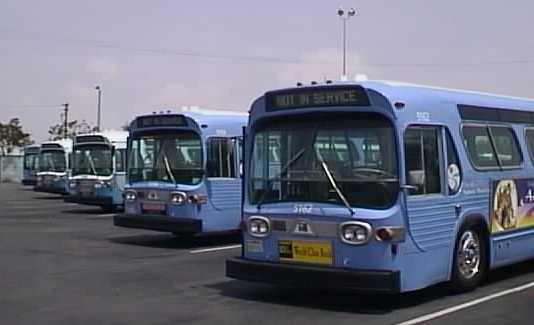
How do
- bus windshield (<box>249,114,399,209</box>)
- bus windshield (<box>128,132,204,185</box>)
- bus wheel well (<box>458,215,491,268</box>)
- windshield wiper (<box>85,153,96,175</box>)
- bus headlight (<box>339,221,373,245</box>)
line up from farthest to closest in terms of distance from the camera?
1. windshield wiper (<box>85,153,96,175</box>)
2. bus windshield (<box>128,132,204,185</box>)
3. bus wheel well (<box>458,215,491,268</box>)
4. bus windshield (<box>249,114,399,209</box>)
5. bus headlight (<box>339,221,373,245</box>)

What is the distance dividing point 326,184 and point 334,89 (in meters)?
1.09

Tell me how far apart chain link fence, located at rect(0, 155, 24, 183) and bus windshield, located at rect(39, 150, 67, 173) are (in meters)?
32.6

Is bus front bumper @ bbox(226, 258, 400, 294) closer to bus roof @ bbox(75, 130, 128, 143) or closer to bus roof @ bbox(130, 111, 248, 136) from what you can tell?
bus roof @ bbox(130, 111, 248, 136)

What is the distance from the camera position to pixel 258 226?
10.2 metres

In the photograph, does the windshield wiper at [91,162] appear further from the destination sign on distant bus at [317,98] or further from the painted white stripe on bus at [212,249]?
the destination sign on distant bus at [317,98]

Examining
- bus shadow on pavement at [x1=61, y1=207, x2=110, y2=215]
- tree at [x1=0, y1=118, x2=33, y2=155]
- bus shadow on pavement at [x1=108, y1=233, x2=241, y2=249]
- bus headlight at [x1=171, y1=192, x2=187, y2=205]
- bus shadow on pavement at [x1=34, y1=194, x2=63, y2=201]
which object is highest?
tree at [x1=0, y1=118, x2=33, y2=155]

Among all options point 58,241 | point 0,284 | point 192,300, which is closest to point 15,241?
point 58,241

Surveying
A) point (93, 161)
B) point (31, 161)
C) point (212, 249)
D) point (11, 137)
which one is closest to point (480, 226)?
point (212, 249)

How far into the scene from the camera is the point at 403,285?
30.6ft

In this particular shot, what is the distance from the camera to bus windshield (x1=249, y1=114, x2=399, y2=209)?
9.48m

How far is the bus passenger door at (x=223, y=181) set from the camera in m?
16.2

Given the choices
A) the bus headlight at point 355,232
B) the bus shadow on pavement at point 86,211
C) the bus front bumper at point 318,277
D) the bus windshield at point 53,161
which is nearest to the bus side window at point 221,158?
the bus front bumper at point 318,277

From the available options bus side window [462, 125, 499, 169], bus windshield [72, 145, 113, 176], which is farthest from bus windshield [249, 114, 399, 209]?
bus windshield [72, 145, 113, 176]

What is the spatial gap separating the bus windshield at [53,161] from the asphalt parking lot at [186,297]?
2024 centimetres
